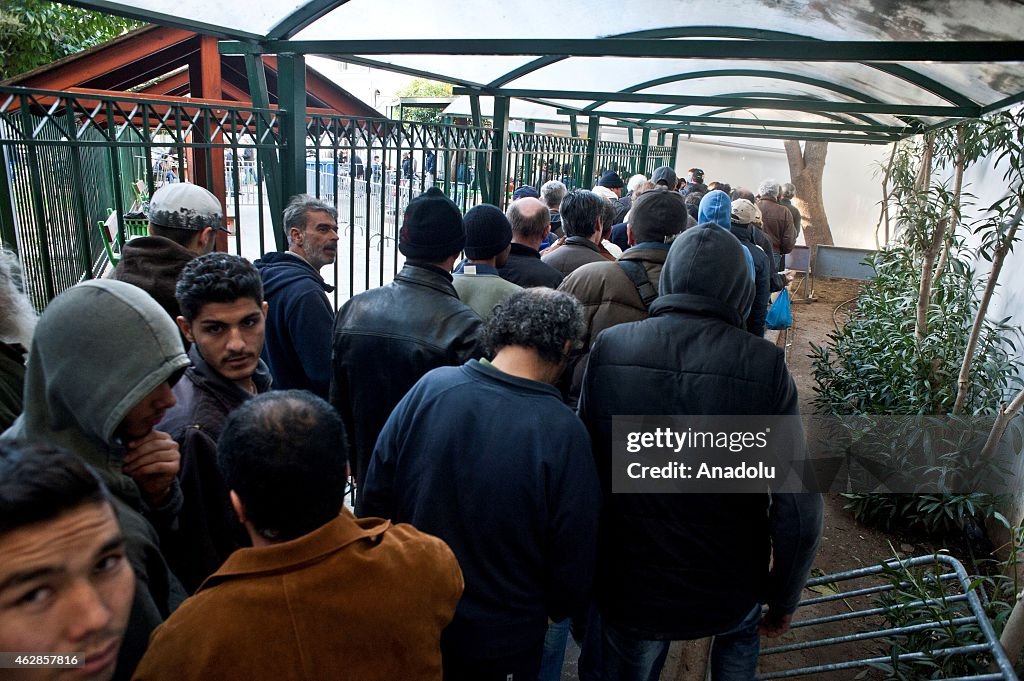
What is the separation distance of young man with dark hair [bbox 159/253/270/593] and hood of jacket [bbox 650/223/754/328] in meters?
1.27

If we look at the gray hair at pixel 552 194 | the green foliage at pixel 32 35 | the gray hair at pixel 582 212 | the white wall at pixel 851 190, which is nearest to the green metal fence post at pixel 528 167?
the gray hair at pixel 552 194

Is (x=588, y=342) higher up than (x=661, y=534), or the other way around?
(x=588, y=342)

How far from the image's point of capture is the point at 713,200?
Answer: 154 inches

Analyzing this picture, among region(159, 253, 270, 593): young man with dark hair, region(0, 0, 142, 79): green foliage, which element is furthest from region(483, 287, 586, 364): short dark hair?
A: region(0, 0, 142, 79): green foliage

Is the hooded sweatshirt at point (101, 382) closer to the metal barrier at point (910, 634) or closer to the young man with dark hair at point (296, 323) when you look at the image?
the young man with dark hair at point (296, 323)

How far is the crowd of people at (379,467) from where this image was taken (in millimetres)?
1126

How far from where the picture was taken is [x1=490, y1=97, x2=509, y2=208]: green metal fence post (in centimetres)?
550

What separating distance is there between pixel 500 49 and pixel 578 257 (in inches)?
46.2

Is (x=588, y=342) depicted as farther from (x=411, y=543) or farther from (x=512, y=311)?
(x=411, y=543)

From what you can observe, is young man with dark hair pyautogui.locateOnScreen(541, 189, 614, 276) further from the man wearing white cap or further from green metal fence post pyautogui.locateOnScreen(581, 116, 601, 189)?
green metal fence post pyautogui.locateOnScreen(581, 116, 601, 189)

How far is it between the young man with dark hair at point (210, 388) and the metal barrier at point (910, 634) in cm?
218

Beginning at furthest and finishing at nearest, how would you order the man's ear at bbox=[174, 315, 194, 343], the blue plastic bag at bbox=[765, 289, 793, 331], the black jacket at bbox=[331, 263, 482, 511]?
the blue plastic bag at bbox=[765, 289, 793, 331], the black jacket at bbox=[331, 263, 482, 511], the man's ear at bbox=[174, 315, 194, 343]

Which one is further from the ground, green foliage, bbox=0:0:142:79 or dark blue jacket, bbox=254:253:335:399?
green foliage, bbox=0:0:142:79

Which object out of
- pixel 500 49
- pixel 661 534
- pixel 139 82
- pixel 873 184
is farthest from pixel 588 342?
pixel 873 184
